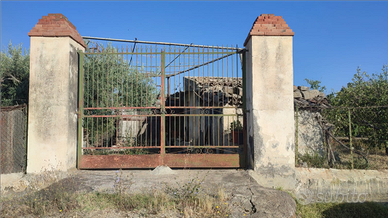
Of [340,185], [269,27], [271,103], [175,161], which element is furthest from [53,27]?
[340,185]

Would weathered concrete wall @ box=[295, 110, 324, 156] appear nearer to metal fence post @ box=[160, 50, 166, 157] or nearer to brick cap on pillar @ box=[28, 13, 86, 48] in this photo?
metal fence post @ box=[160, 50, 166, 157]

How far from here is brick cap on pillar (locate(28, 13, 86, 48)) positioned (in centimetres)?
568

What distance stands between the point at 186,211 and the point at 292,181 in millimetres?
2882

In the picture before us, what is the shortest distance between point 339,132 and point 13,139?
9.12 m

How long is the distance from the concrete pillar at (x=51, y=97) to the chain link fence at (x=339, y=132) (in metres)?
5.91

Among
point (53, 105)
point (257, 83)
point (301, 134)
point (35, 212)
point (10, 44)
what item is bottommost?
point (35, 212)

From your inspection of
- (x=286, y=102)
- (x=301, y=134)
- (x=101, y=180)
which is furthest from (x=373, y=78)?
(x=101, y=180)

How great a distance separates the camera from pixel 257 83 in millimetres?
5527

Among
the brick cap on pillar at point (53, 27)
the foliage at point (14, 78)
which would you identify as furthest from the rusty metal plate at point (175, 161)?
the foliage at point (14, 78)

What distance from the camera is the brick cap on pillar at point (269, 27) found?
5535mm

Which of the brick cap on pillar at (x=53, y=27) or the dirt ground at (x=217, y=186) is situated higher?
the brick cap on pillar at (x=53, y=27)

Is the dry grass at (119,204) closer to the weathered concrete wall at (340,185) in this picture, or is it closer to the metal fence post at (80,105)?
the metal fence post at (80,105)

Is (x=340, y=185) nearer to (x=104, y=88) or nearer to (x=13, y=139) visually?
(x=104, y=88)

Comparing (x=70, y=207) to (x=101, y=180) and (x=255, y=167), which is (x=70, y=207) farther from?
(x=255, y=167)
